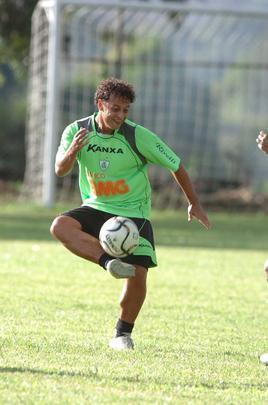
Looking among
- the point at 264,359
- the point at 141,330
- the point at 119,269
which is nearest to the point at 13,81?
the point at 141,330

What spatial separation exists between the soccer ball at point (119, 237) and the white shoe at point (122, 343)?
1.91ft

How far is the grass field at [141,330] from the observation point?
6480mm

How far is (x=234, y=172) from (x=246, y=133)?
908 mm

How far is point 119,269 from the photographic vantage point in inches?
303

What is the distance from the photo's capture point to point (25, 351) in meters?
7.60

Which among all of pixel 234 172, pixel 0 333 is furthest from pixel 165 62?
pixel 0 333

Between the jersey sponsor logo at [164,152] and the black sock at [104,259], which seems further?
the jersey sponsor logo at [164,152]

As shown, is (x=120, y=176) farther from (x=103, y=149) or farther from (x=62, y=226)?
(x=62, y=226)

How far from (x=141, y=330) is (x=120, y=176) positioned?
1.43 metres

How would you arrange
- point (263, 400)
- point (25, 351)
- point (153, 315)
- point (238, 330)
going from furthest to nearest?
point (153, 315), point (238, 330), point (25, 351), point (263, 400)

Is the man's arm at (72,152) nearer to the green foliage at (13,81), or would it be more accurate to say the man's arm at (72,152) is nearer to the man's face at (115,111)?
the man's face at (115,111)

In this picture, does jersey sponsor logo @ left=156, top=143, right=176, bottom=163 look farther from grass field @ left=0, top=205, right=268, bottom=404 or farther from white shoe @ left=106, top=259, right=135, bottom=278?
grass field @ left=0, top=205, right=268, bottom=404

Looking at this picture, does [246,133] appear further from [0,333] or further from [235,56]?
[0,333]

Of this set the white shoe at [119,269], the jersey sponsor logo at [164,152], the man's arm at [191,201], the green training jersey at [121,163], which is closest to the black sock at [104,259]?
the white shoe at [119,269]
